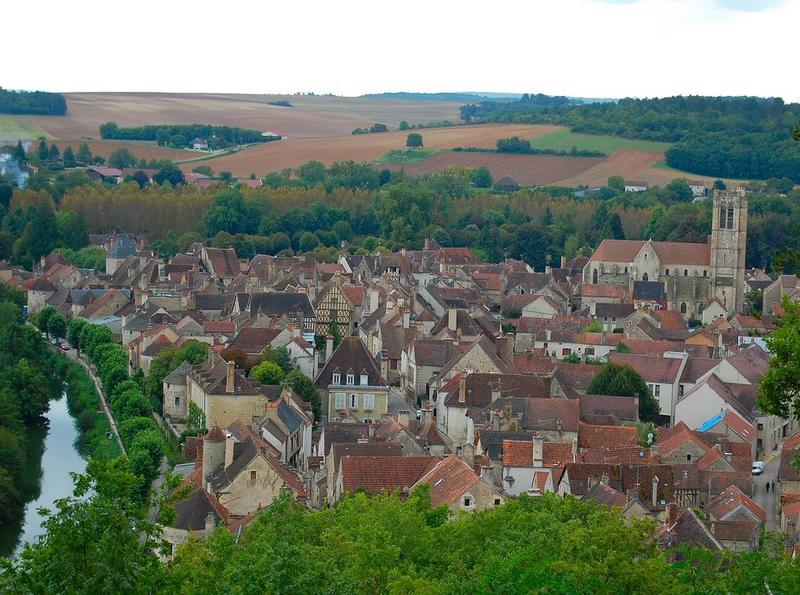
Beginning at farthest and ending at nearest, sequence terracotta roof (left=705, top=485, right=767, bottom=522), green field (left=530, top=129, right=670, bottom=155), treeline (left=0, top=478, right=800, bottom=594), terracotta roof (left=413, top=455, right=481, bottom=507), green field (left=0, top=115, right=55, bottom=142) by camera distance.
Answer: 1. green field (left=530, top=129, right=670, bottom=155)
2. green field (left=0, top=115, right=55, bottom=142)
3. terracotta roof (left=705, top=485, right=767, bottom=522)
4. terracotta roof (left=413, top=455, right=481, bottom=507)
5. treeline (left=0, top=478, right=800, bottom=594)

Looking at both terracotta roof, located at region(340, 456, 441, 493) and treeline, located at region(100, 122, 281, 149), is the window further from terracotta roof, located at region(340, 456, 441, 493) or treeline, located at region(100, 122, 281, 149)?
treeline, located at region(100, 122, 281, 149)

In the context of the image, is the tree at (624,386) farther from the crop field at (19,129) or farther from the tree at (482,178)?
the crop field at (19,129)

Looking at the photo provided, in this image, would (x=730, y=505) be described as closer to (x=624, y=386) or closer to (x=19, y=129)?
(x=624, y=386)

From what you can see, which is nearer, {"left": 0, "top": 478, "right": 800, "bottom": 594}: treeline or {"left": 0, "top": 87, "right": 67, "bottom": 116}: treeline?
{"left": 0, "top": 478, "right": 800, "bottom": 594}: treeline

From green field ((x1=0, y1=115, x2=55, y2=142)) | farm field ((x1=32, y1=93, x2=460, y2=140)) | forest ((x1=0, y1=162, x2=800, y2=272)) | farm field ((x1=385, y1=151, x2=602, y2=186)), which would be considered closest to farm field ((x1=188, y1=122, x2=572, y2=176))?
farm field ((x1=385, y1=151, x2=602, y2=186))

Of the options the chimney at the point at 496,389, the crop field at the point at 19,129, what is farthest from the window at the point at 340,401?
the crop field at the point at 19,129
